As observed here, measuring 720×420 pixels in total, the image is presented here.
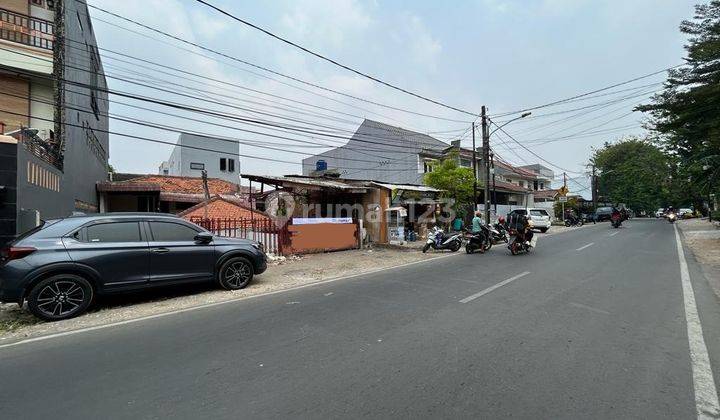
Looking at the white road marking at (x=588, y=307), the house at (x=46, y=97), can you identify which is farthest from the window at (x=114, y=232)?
the white road marking at (x=588, y=307)

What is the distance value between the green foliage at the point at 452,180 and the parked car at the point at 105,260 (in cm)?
1710

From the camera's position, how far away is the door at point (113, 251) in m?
6.37

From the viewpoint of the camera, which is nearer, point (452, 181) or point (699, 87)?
point (699, 87)

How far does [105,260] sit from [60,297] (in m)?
0.81

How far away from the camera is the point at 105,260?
21.3 ft

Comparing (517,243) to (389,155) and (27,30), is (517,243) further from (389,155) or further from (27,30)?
(389,155)

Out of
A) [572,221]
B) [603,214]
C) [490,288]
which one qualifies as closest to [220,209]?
[490,288]

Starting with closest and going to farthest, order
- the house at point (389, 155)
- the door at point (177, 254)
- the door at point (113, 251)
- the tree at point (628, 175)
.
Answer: the door at point (113, 251)
the door at point (177, 254)
the house at point (389, 155)
the tree at point (628, 175)

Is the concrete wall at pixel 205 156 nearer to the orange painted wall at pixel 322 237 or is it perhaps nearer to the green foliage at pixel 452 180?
the green foliage at pixel 452 180

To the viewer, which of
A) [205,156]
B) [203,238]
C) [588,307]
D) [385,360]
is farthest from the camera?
[205,156]

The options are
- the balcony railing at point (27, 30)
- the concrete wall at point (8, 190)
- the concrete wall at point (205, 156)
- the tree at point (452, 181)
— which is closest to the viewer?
the concrete wall at point (8, 190)

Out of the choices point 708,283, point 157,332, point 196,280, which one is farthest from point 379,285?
point 708,283

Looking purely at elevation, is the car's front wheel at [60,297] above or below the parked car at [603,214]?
below

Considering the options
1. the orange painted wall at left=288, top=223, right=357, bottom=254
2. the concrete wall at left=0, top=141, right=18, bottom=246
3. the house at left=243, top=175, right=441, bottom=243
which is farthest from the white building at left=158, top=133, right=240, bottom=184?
the concrete wall at left=0, top=141, right=18, bottom=246
